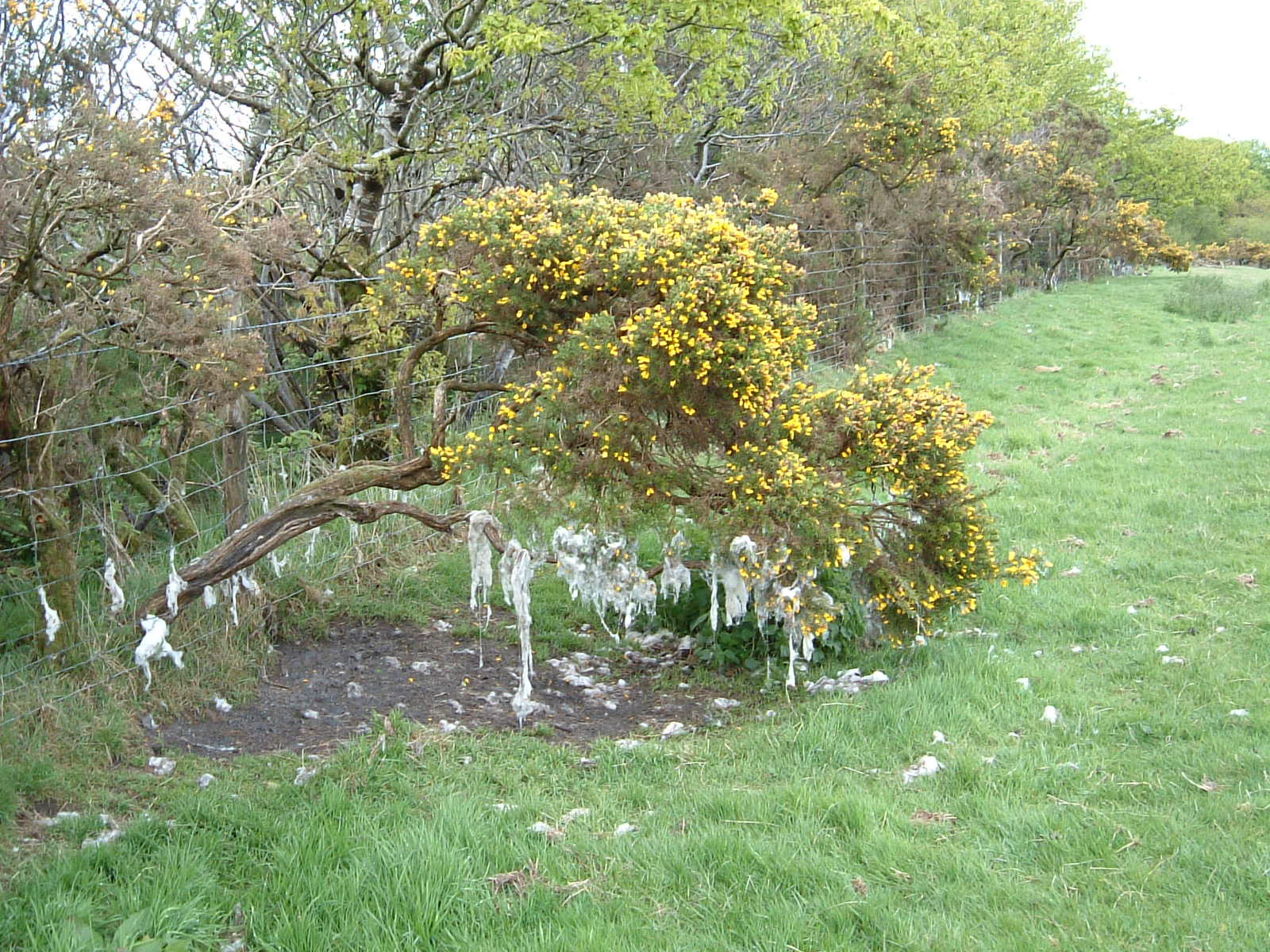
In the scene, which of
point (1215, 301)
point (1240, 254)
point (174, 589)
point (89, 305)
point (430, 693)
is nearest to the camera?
point (89, 305)

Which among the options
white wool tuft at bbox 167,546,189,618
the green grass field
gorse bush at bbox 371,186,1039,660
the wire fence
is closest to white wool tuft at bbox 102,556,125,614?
the wire fence

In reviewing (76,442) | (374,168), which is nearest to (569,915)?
(76,442)

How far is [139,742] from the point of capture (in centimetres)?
490

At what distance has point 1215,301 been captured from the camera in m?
23.4

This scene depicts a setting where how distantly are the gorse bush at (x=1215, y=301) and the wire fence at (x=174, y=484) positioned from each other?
758 inches

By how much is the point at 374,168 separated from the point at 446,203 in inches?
87.0

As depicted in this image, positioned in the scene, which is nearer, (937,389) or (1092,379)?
(937,389)

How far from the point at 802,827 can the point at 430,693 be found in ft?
8.03

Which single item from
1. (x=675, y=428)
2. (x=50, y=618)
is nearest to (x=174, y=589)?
(x=50, y=618)

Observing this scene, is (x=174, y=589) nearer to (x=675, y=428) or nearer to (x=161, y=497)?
(x=161, y=497)

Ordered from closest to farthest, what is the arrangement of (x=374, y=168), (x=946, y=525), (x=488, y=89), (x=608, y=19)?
(x=946, y=525), (x=374, y=168), (x=608, y=19), (x=488, y=89)

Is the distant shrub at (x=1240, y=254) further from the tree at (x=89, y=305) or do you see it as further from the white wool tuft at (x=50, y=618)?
the white wool tuft at (x=50, y=618)

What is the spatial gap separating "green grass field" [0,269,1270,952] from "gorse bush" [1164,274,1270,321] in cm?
1884

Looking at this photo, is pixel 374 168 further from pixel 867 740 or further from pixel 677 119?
pixel 867 740
